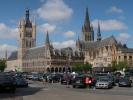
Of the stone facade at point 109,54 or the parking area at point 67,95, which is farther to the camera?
the stone facade at point 109,54

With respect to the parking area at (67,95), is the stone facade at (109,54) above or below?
above

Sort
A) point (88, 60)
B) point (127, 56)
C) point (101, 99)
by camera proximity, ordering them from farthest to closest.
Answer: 1. point (88, 60)
2. point (127, 56)
3. point (101, 99)

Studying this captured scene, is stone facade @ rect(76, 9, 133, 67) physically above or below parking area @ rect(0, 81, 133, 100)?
above

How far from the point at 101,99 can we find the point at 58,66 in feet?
553

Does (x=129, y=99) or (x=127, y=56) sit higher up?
(x=127, y=56)

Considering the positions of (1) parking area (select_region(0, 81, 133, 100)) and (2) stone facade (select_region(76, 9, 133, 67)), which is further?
(2) stone facade (select_region(76, 9, 133, 67))

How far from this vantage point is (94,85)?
1863 inches

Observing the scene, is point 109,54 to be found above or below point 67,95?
above

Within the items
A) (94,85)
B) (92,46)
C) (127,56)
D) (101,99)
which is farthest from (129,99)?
(92,46)

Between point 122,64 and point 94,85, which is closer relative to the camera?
point 94,85

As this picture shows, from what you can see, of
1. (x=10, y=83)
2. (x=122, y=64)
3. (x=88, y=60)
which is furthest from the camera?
(x=88, y=60)

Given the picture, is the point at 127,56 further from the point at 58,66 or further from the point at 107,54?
the point at 58,66

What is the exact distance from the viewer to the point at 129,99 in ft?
92.1

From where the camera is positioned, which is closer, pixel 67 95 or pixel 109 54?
pixel 67 95
